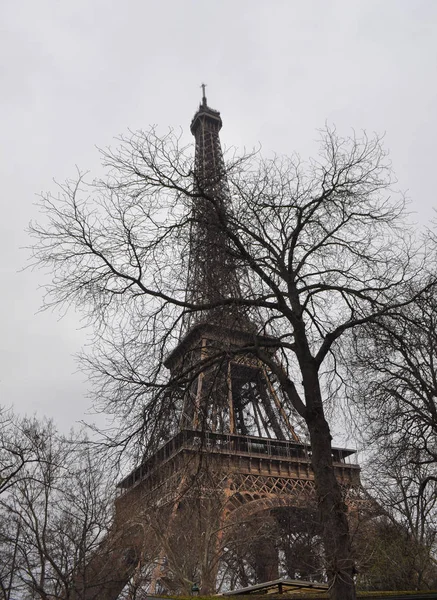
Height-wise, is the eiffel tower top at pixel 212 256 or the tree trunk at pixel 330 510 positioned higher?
the eiffel tower top at pixel 212 256

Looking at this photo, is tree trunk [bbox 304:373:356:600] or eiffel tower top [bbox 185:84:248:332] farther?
eiffel tower top [bbox 185:84:248:332]

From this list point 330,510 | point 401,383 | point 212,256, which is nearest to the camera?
point 330,510

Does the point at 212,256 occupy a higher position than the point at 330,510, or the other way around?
the point at 212,256

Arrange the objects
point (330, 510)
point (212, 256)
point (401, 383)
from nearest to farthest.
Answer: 1. point (330, 510)
2. point (212, 256)
3. point (401, 383)

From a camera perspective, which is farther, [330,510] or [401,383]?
[401,383]

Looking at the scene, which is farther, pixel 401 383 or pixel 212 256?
pixel 401 383

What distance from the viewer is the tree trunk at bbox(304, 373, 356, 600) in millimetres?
5430

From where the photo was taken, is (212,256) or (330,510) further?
(212,256)

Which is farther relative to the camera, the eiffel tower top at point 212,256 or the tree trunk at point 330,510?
the eiffel tower top at point 212,256

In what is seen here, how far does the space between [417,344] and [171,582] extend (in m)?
21.4

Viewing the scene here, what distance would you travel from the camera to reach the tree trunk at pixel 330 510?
5.43m

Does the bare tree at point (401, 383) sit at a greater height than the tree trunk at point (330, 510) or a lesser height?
greater

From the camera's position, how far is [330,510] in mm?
5773

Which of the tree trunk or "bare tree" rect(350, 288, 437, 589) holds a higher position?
"bare tree" rect(350, 288, 437, 589)
